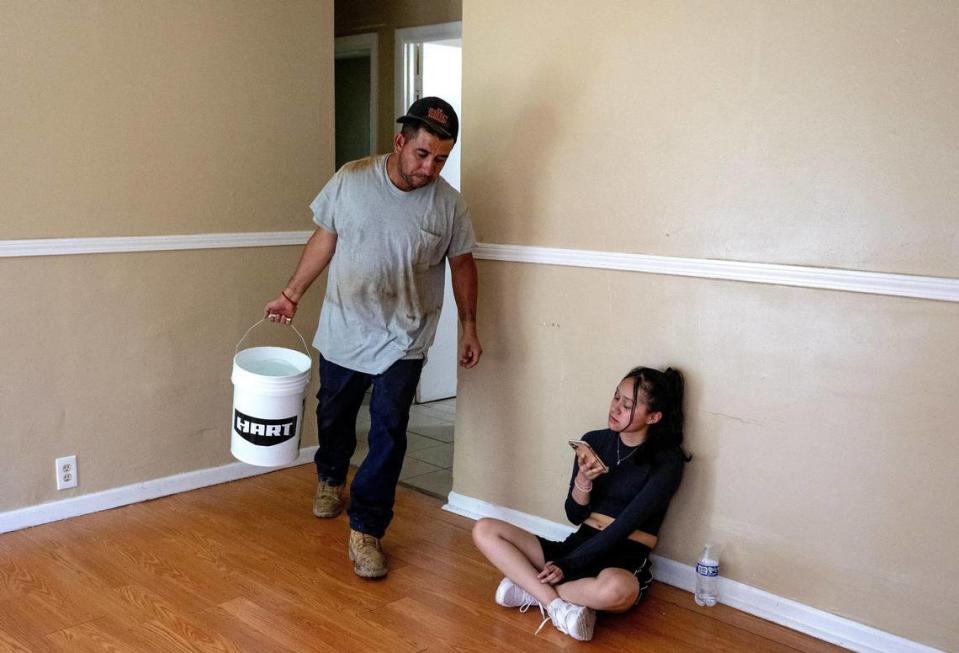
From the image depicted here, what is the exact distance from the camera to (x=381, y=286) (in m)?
2.94

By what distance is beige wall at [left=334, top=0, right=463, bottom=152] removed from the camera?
4695 mm

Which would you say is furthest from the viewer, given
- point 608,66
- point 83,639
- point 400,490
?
point 400,490

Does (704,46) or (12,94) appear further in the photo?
(12,94)

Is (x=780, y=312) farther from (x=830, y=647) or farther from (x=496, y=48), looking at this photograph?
(x=496, y=48)

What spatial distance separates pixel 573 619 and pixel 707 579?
47 centimetres

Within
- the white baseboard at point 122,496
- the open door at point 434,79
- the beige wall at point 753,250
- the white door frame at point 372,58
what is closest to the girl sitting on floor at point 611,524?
the beige wall at point 753,250

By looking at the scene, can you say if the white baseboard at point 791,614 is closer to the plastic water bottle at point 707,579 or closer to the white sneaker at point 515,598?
the plastic water bottle at point 707,579

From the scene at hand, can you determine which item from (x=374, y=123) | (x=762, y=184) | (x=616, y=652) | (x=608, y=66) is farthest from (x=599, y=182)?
(x=374, y=123)

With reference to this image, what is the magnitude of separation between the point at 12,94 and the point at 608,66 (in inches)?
74.6

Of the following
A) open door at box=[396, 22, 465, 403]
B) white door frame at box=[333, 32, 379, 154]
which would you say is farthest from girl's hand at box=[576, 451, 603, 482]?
white door frame at box=[333, 32, 379, 154]

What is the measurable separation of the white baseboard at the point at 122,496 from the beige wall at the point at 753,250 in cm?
121

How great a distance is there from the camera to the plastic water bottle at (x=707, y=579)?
2.70 m

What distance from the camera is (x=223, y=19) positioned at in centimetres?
348

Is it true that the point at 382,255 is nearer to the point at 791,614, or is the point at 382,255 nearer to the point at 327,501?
the point at 327,501
